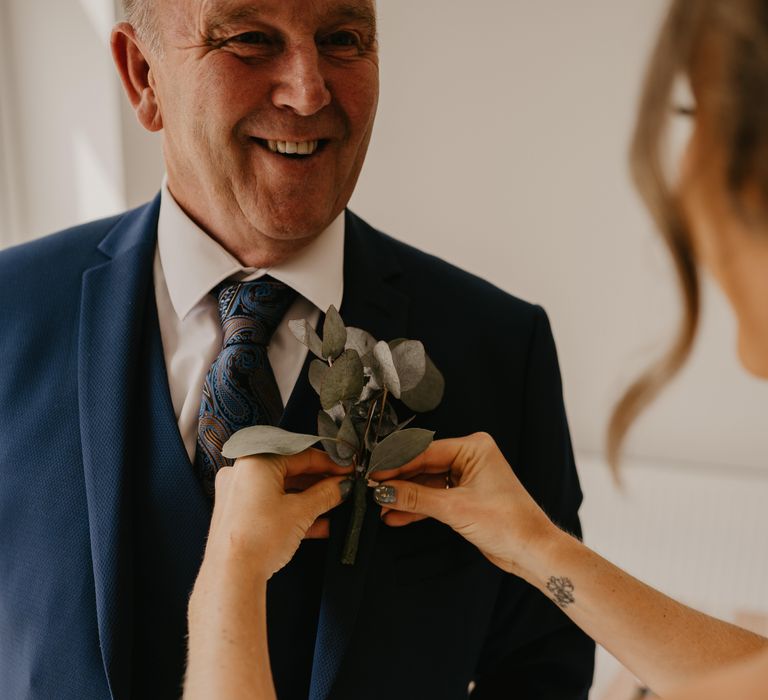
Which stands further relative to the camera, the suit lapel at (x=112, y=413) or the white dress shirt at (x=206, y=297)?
the white dress shirt at (x=206, y=297)

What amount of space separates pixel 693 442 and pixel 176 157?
2776 mm

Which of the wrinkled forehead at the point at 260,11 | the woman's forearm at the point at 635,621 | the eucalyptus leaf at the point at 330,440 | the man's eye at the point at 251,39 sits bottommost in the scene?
the woman's forearm at the point at 635,621

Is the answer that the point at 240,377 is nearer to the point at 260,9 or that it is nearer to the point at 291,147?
the point at 291,147

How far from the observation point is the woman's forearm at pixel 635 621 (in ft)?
3.28

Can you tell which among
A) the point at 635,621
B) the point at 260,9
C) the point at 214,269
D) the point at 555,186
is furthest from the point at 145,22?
the point at 555,186

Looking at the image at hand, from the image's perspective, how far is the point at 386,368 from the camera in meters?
1.00

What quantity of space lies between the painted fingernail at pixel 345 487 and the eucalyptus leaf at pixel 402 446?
59 millimetres

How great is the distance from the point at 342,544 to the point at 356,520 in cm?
4

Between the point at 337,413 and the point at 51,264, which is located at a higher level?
the point at 51,264

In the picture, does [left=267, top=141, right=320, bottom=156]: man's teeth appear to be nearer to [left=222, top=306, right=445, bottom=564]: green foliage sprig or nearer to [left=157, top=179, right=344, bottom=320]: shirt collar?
[left=157, top=179, right=344, bottom=320]: shirt collar

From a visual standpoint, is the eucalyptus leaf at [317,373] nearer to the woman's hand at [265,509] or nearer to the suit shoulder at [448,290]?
the woman's hand at [265,509]

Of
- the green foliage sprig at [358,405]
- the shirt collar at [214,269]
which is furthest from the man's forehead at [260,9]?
the green foliage sprig at [358,405]

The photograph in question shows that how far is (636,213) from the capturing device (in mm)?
3301

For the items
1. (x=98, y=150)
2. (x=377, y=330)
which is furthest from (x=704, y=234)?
(x=98, y=150)
